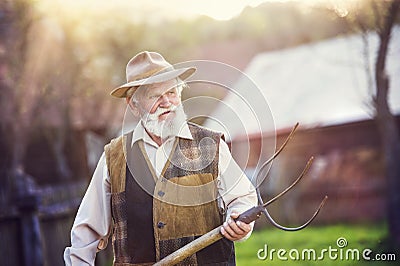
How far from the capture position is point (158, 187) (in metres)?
2.37

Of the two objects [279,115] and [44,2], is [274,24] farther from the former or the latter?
[44,2]

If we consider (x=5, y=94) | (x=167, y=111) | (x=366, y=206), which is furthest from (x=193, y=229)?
(x=5, y=94)

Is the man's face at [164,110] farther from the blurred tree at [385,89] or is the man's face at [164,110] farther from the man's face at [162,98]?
the blurred tree at [385,89]

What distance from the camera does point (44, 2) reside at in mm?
5895

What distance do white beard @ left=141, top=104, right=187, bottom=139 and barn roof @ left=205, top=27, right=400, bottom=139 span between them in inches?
82.7

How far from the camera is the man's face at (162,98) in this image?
2404mm

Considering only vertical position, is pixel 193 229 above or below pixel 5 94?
below

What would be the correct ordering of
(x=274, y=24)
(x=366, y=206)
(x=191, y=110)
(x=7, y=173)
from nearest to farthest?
(x=191, y=110) < (x=7, y=173) < (x=366, y=206) < (x=274, y=24)

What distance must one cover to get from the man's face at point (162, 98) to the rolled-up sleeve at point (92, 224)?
0.21m

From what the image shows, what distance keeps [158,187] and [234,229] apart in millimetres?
335

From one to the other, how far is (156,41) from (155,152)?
3821mm

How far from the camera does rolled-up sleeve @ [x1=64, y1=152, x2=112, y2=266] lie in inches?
93.8

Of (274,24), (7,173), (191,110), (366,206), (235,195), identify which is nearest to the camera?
(235,195)

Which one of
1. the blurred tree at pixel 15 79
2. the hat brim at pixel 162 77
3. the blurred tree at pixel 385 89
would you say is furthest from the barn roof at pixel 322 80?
the hat brim at pixel 162 77
